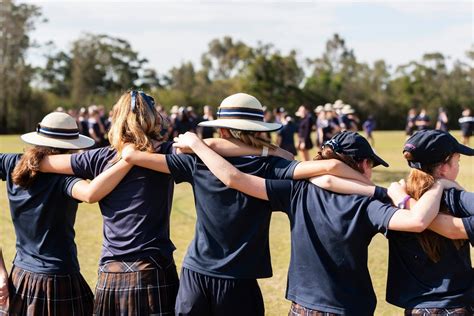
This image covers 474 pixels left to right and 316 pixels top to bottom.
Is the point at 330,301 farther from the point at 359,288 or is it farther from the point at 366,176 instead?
the point at 366,176

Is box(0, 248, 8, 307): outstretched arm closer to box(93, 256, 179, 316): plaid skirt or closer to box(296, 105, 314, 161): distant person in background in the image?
box(93, 256, 179, 316): plaid skirt

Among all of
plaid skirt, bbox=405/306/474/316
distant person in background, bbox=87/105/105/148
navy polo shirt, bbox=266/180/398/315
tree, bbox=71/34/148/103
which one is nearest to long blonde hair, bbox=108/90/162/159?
navy polo shirt, bbox=266/180/398/315

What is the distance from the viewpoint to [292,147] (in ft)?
60.1

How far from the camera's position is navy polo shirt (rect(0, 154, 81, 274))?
3721mm

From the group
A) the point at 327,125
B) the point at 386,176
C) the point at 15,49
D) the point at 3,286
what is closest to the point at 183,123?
the point at 327,125

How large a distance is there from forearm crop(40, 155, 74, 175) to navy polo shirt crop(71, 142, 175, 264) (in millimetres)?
111

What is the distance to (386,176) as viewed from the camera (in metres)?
16.8

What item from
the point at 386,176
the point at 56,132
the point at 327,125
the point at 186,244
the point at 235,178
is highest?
the point at 327,125

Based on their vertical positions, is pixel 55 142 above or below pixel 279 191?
above

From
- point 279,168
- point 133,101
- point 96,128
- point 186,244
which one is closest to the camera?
point 279,168

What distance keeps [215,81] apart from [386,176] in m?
57.0

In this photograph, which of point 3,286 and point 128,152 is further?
point 3,286

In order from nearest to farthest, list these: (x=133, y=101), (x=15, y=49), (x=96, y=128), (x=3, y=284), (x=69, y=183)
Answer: (x=133, y=101) → (x=69, y=183) → (x=3, y=284) → (x=96, y=128) → (x=15, y=49)

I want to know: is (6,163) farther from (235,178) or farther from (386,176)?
(386,176)
